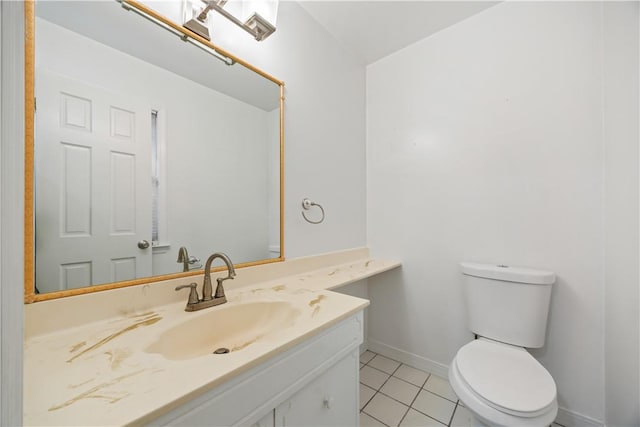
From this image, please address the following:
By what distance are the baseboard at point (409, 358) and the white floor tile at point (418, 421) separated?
0.40 m

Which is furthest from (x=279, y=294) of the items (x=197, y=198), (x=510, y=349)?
(x=510, y=349)

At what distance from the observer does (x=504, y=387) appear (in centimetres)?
99

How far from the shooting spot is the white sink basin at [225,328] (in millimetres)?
804

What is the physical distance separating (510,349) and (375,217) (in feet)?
3.68

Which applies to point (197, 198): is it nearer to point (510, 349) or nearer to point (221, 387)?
point (221, 387)

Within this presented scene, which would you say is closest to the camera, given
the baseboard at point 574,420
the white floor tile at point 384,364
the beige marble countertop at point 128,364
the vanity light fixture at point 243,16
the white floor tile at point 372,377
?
the beige marble countertop at point 128,364

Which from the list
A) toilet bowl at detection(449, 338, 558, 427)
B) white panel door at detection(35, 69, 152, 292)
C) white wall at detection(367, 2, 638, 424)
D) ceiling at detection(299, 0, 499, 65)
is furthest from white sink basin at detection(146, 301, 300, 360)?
ceiling at detection(299, 0, 499, 65)

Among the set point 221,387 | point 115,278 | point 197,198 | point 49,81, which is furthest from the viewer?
point 197,198

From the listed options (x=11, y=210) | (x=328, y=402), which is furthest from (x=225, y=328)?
(x=11, y=210)

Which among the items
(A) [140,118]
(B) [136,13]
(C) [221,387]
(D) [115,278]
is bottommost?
(C) [221,387]

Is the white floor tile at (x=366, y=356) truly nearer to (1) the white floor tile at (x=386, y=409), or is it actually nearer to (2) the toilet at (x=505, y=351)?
(1) the white floor tile at (x=386, y=409)

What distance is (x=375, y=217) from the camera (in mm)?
2020

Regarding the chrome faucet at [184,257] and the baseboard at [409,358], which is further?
the baseboard at [409,358]

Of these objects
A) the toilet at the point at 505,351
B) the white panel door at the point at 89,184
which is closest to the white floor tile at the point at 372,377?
the toilet at the point at 505,351
